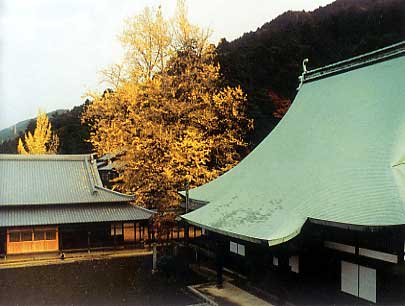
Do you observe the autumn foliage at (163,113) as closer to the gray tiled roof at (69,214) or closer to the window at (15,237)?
the gray tiled roof at (69,214)

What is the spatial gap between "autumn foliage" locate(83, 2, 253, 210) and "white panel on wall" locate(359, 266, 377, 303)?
29.8 ft

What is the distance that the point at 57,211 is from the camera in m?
20.5

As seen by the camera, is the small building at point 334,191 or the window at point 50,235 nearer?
the small building at point 334,191

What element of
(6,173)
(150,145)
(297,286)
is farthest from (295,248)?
(6,173)

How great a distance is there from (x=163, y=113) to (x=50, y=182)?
9055mm

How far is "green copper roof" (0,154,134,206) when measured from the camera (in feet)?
67.8

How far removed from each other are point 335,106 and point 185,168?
722 cm

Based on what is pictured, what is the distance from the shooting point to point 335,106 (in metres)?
12.5

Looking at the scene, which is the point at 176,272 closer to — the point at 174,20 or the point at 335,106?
the point at 335,106

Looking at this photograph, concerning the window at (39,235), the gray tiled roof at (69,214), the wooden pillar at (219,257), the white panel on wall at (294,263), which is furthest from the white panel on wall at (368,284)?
the window at (39,235)

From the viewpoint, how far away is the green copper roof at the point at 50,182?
20672 mm

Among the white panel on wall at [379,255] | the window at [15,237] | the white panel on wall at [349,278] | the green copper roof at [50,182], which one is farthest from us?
the green copper roof at [50,182]

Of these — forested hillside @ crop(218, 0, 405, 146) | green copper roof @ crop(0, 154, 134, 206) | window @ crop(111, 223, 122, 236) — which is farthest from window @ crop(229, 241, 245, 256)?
forested hillside @ crop(218, 0, 405, 146)

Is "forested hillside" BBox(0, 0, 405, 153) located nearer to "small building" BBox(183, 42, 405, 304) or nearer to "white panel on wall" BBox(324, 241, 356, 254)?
"small building" BBox(183, 42, 405, 304)
